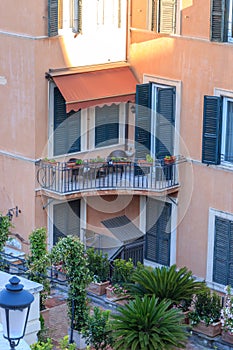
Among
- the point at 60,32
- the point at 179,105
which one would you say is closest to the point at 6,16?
the point at 60,32

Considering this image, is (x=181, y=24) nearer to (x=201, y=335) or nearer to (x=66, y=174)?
(x=66, y=174)

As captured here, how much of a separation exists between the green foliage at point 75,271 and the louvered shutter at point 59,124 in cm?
474

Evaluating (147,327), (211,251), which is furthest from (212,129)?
(147,327)

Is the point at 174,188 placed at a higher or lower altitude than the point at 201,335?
higher

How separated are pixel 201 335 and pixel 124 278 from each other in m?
2.50

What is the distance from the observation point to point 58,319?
70.9 feet

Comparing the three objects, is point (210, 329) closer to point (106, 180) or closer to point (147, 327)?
point (147, 327)

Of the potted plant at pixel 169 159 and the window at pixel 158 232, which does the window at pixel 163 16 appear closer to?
the potted plant at pixel 169 159

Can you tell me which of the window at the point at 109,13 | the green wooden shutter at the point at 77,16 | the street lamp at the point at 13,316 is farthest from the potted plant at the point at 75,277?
the street lamp at the point at 13,316

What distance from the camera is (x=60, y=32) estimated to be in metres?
22.9

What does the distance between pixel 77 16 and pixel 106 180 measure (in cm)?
417

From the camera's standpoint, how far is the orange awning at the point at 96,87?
2289cm

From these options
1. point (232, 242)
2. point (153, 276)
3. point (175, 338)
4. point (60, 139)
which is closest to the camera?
point (175, 338)

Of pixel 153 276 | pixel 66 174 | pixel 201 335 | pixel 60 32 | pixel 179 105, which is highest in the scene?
pixel 60 32
